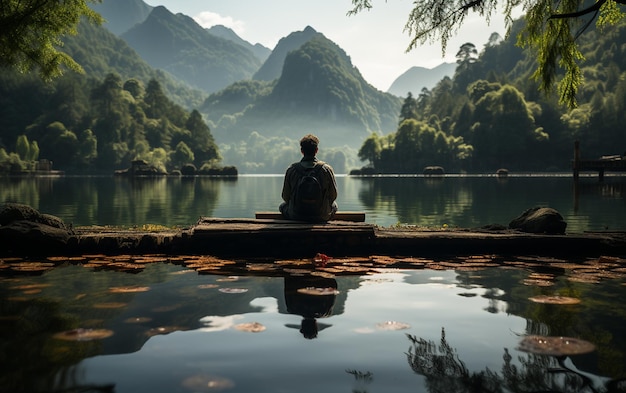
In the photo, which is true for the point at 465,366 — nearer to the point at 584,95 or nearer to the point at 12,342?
the point at 12,342

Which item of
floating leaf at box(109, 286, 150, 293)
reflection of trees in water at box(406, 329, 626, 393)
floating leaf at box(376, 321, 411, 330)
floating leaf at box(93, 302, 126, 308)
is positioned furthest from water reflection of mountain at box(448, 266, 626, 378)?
floating leaf at box(109, 286, 150, 293)

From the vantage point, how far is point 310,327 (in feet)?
17.5

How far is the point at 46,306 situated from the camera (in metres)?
6.04

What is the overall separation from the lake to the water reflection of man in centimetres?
2

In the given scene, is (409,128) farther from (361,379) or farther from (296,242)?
(361,379)

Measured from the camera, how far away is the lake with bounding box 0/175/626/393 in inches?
154

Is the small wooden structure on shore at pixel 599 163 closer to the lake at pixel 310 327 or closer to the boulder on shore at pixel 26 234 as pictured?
the lake at pixel 310 327

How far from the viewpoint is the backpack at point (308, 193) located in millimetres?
10250

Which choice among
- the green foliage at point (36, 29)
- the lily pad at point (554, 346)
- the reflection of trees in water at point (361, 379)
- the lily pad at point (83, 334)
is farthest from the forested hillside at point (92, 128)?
the reflection of trees in water at point (361, 379)

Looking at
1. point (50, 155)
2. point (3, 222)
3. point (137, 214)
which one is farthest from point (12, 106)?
point (3, 222)

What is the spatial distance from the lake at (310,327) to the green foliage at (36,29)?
11.9 m

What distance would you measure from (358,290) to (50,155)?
160 meters

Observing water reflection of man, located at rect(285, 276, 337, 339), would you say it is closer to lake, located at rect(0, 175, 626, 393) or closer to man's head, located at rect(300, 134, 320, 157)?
lake, located at rect(0, 175, 626, 393)

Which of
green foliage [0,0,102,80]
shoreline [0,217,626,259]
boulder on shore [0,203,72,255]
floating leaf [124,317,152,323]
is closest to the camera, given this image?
floating leaf [124,317,152,323]
